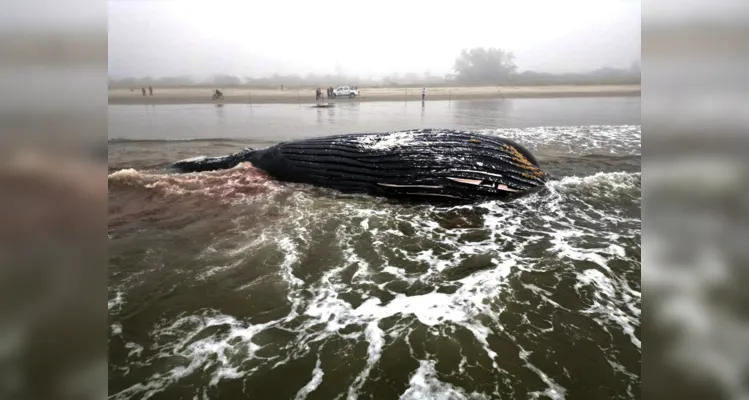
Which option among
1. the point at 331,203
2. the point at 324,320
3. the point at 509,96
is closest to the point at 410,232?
the point at 331,203

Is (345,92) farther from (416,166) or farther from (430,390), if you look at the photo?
(430,390)

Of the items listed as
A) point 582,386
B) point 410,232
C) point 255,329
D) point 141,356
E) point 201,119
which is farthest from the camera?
point 201,119

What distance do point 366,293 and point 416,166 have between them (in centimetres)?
328

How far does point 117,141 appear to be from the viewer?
549 inches

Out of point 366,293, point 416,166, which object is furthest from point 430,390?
point 416,166

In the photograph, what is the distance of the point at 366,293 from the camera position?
4.21m

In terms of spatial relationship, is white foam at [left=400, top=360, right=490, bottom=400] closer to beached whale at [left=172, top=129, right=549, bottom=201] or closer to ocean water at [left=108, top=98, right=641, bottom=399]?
ocean water at [left=108, top=98, right=641, bottom=399]

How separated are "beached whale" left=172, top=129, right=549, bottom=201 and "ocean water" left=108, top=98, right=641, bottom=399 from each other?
0.33 meters

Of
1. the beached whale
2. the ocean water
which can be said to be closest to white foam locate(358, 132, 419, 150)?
the beached whale

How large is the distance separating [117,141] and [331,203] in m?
11.7

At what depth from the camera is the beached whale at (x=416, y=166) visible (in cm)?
670

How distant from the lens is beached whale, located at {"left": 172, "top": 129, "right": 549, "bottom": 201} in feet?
22.0
